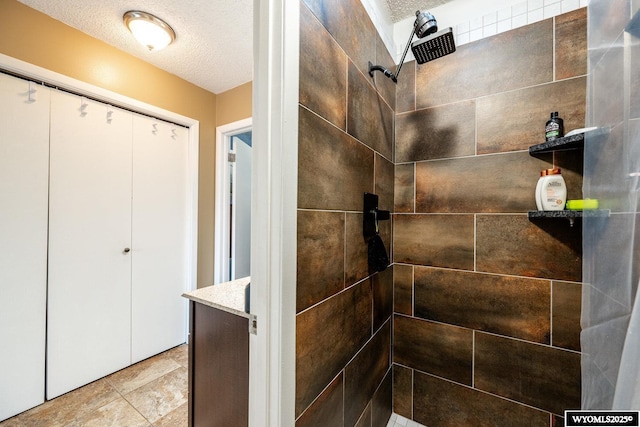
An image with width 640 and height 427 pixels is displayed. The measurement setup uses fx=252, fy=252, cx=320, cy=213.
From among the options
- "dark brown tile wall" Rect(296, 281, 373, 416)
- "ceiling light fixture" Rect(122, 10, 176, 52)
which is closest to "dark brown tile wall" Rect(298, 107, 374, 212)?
"dark brown tile wall" Rect(296, 281, 373, 416)

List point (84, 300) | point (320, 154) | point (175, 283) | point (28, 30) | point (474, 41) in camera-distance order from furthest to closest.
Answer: point (175, 283) → point (84, 300) → point (28, 30) → point (474, 41) → point (320, 154)

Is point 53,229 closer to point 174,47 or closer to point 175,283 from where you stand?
point 175,283

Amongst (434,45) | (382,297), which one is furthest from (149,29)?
(382,297)

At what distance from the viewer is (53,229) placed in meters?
1.60

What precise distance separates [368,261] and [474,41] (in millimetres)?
1313

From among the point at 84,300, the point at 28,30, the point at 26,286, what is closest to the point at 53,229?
the point at 26,286

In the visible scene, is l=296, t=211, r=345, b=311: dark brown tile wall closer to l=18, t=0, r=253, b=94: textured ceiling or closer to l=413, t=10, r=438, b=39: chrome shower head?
l=413, t=10, r=438, b=39: chrome shower head

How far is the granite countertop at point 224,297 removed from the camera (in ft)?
3.10

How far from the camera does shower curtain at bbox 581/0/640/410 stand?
56cm

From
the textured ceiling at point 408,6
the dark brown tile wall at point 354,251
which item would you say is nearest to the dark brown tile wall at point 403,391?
the dark brown tile wall at point 354,251

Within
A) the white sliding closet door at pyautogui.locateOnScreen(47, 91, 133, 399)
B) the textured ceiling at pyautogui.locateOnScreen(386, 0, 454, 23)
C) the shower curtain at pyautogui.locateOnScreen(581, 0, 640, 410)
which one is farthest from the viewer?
the white sliding closet door at pyautogui.locateOnScreen(47, 91, 133, 399)

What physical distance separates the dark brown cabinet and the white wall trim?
0.84ft

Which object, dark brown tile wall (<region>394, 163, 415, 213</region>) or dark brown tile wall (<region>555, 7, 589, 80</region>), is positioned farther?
dark brown tile wall (<region>394, 163, 415, 213</region>)

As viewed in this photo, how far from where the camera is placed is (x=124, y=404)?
1.58 metres
